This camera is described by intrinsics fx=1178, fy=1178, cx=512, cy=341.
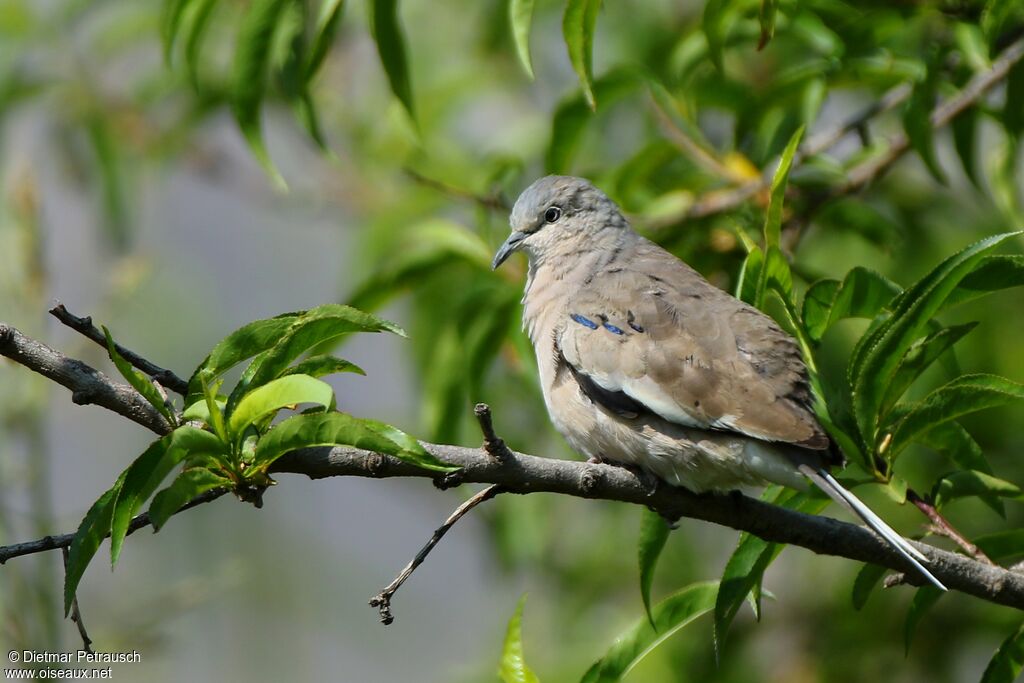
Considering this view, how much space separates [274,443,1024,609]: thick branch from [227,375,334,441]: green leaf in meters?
0.12

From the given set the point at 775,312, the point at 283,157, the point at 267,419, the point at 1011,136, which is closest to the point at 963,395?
the point at 1011,136

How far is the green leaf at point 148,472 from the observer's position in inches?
99.3

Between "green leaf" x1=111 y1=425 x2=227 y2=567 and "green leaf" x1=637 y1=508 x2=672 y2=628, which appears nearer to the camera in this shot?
"green leaf" x1=111 y1=425 x2=227 y2=567

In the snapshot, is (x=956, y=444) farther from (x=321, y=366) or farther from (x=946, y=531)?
(x=321, y=366)

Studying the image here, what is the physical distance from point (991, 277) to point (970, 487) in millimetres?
589

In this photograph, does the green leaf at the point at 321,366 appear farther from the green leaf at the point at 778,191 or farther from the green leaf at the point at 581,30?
the green leaf at the point at 778,191

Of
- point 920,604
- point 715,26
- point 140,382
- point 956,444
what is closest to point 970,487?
point 956,444

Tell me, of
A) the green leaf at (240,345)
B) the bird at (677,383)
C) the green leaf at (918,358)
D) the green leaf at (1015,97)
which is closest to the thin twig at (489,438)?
the green leaf at (240,345)

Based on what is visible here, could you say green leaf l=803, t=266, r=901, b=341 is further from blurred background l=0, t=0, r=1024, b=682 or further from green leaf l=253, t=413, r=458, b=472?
green leaf l=253, t=413, r=458, b=472

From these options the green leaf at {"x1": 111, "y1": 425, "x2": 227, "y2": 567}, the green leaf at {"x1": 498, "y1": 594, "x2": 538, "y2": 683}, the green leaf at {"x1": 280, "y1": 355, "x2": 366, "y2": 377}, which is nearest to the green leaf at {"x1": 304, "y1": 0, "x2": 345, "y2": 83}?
the green leaf at {"x1": 280, "y1": 355, "x2": 366, "y2": 377}

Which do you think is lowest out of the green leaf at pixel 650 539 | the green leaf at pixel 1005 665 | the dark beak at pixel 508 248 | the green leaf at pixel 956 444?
the green leaf at pixel 1005 665

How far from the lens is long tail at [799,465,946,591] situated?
2.96 meters

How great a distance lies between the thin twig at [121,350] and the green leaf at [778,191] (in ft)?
5.33

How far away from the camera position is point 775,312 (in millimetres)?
5422
